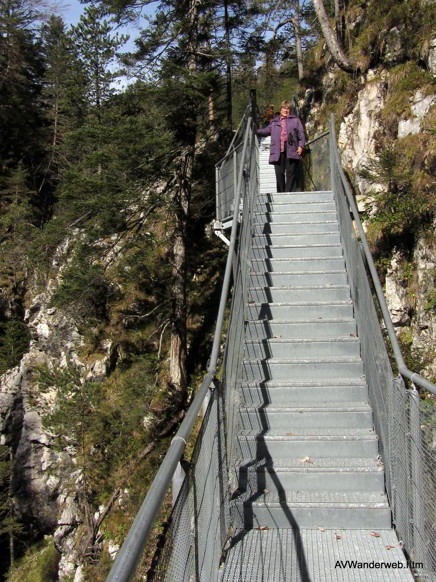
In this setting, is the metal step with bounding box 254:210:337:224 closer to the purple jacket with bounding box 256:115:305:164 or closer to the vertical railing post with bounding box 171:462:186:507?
the purple jacket with bounding box 256:115:305:164

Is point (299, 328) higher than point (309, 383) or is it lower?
higher

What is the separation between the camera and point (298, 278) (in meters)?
5.71

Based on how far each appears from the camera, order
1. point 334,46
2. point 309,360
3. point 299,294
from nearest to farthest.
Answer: point 309,360
point 299,294
point 334,46

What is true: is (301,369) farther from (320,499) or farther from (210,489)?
(210,489)

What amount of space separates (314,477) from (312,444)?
300mm

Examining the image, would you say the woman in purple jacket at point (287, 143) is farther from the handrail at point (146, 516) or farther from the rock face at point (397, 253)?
the handrail at point (146, 516)

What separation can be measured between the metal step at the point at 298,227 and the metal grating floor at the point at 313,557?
12.6 ft

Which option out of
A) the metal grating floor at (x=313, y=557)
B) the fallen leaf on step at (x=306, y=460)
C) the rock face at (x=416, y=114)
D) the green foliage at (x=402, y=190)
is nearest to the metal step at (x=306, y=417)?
the fallen leaf on step at (x=306, y=460)

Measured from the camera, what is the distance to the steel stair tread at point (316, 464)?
3927mm

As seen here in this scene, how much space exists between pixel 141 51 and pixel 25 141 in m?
16.2

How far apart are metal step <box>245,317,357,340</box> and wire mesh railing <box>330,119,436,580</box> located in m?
0.49

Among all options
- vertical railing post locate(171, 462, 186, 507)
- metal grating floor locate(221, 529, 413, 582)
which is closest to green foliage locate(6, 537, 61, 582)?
metal grating floor locate(221, 529, 413, 582)

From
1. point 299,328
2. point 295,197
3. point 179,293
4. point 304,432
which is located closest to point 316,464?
point 304,432

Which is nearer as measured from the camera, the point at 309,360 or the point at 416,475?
the point at 416,475
